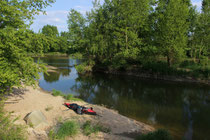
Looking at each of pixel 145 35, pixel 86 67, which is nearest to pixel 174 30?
pixel 145 35

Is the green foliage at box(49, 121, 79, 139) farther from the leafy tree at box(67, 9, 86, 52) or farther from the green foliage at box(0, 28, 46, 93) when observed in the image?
the leafy tree at box(67, 9, 86, 52)

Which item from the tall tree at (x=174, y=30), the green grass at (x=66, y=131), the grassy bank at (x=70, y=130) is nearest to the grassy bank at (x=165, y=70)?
the tall tree at (x=174, y=30)

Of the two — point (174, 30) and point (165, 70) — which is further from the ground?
point (174, 30)

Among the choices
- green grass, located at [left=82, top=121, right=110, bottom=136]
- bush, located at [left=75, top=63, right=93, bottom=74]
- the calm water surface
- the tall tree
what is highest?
the tall tree

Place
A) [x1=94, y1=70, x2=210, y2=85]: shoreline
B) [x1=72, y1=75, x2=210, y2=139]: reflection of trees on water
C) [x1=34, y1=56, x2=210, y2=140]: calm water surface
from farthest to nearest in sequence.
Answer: [x1=94, y1=70, x2=210, y2=85]: shoreline
[x1=72, y1=75, x2=210, y2=139]: reflection of trees on water
[x1=34, y1=56, x2=210, y2=140]: calm water surface

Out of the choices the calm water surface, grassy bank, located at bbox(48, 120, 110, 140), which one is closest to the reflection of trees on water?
the calm water surface

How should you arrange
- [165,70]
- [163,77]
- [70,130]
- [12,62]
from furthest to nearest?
[163,77], [165,70], [12,62], [70,130]

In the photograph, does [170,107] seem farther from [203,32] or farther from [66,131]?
[203,32]

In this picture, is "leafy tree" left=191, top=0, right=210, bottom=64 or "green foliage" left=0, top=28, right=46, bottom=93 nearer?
"green foliage" left=0, top=28, right=46, bottom=93

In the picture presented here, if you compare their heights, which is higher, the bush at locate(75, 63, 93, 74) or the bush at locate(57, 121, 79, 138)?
the bush at locate(75, 63, 93, 74)

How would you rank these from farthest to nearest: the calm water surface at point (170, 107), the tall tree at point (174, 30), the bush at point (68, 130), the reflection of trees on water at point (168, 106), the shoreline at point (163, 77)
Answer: the tall tree at point (174, 30)
the shoreline at point (163, 77)
the reflection of trees on water at point (168, 106)
the calm water surface at point (170, 107)
the bush at point (68, 130)

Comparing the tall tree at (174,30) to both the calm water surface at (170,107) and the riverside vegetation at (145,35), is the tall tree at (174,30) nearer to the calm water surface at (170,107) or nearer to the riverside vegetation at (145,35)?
the riverside vegetation at (145,35)

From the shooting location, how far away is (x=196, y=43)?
35719 mm

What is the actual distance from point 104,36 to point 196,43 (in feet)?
69.9
